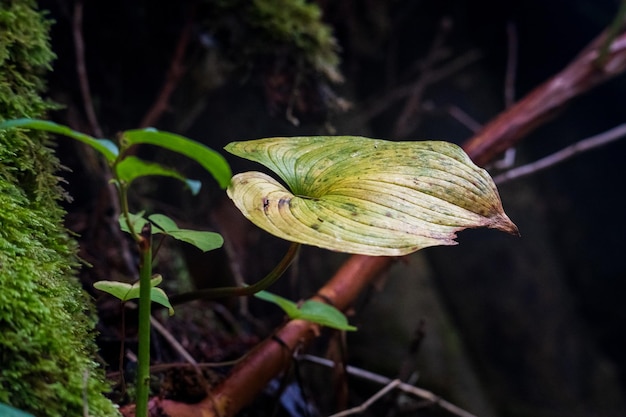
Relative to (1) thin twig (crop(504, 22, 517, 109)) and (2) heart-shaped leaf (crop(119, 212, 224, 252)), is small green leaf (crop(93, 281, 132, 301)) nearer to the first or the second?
(2) heart-shaped leaf (crop(119, 212, 224, 252))

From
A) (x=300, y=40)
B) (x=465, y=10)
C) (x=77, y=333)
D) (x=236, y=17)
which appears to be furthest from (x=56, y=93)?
(x=465, y=10)

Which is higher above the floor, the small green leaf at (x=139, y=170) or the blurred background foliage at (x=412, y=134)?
the blurred background foliage at (x=412, y=134)

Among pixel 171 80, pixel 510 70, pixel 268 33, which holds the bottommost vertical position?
pixel 171 80

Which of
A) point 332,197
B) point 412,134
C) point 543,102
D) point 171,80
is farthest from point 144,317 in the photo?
point 412,134

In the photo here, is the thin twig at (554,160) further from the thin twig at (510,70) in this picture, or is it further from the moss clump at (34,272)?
the moss clump at (34,272)

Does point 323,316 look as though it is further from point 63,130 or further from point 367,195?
point 63,130

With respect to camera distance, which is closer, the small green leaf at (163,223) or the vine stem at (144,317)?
the vine stem at (144,317)

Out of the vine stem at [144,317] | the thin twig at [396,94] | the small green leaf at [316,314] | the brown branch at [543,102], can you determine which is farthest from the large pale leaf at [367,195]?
the thin twig at [396,94]

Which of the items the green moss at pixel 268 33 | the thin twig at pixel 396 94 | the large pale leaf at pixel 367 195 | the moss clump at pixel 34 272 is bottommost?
the moss clump at pixel 34 272
